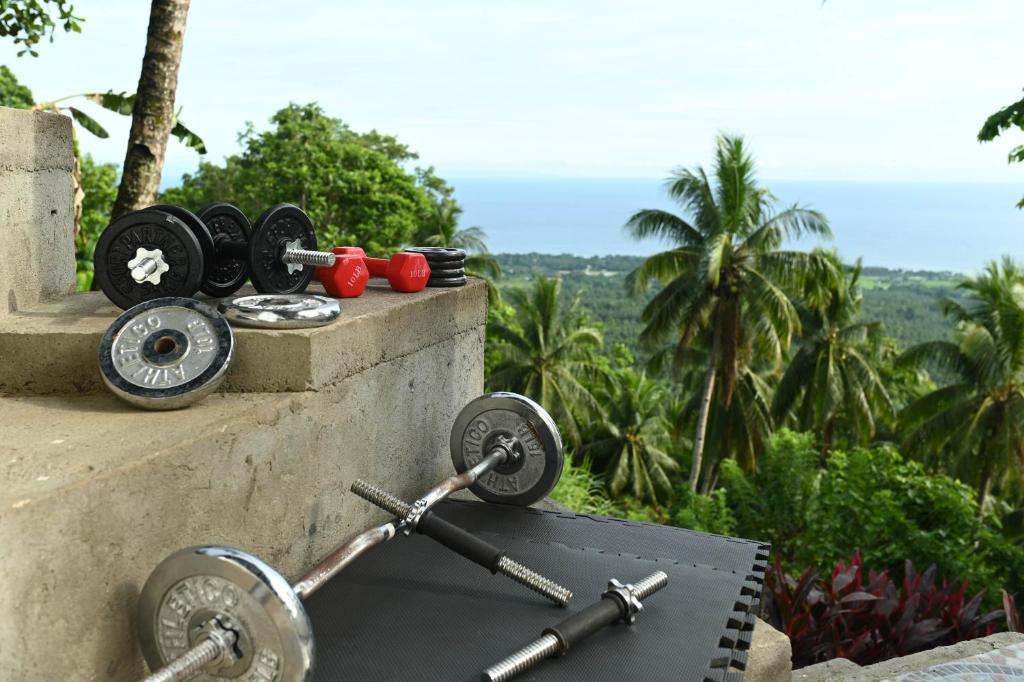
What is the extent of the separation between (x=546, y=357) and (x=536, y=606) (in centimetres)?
2794

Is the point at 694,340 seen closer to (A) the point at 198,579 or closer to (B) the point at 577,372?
(B) the point at 577,372

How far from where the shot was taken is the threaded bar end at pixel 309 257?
133 inches

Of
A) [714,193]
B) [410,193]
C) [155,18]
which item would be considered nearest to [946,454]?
[714,193]

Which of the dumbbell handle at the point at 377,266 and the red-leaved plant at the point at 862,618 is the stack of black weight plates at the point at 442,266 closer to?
the dumbbell handle at the point at 377,266

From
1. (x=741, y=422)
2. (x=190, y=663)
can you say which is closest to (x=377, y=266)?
(x=190, y=663)

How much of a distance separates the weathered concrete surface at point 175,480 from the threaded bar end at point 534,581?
74 cm

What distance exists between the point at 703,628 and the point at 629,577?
1.26 ft

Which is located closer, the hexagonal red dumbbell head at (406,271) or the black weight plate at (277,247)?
the black weight plate at (277,247)

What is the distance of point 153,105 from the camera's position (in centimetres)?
699

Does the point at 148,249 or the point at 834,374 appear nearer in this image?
the point at 148,249

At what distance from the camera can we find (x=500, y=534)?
3.42 meters

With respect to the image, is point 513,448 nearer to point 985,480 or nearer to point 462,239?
point 985,480

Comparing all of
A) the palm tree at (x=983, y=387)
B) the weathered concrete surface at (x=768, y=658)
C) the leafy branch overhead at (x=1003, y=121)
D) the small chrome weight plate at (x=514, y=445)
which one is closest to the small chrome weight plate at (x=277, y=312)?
the small chrome weight plate at (x=514, y=445)

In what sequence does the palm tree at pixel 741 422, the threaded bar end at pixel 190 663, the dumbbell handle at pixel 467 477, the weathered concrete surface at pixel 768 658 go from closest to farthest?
the threaded bar end at pixel 190 663
the dumbbell handle at pixel 467 477
the weathered concrete surface at pixel 768 658
the palm tree at pixel 741 422
